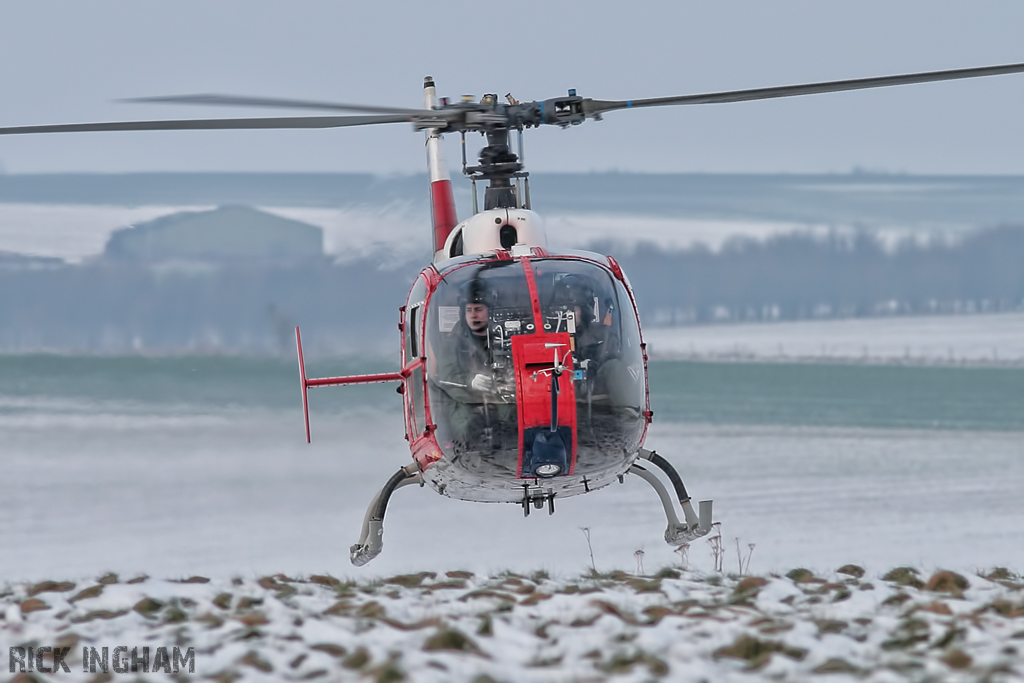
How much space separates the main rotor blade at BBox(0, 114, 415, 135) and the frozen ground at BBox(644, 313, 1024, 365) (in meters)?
26.4

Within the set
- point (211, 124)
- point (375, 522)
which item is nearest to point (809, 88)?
point (211, 124)

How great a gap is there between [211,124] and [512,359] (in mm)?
2786

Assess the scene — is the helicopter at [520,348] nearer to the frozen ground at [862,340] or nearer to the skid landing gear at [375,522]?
the skid landing gear at [375,522]

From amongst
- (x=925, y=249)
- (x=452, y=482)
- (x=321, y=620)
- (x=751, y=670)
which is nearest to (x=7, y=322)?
(x=452, y=482)

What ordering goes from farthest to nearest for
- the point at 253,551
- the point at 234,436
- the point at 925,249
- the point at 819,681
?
the point at 925,249
the point at 234,436
the point at 253,551
the point at 819,681

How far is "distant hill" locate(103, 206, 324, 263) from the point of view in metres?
29.2

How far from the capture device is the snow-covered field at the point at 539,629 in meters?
6.43

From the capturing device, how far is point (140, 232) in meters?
29.5

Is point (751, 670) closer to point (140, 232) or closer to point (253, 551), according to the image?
point (253, 551)

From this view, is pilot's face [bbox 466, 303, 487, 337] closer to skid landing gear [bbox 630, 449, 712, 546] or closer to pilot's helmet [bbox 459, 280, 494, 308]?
pilot's helmet [bbox 459, 280, 494, 308]

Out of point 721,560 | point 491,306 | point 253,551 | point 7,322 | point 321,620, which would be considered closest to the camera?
point 321,620

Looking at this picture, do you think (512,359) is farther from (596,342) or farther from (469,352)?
(596,342)

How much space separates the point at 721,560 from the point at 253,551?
7791mm

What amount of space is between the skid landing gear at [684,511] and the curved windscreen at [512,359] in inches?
80.1
